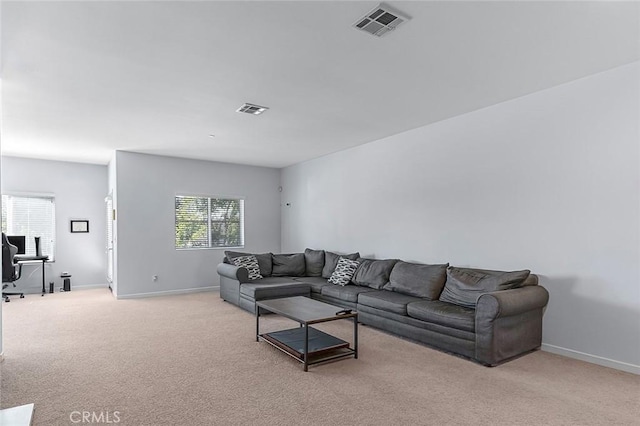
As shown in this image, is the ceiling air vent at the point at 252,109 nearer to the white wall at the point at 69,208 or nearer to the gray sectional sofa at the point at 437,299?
the gray sectional sofa at the point at 437,299

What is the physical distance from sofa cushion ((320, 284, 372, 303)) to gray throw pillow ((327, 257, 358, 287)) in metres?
0.15

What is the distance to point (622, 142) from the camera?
11.2 ft

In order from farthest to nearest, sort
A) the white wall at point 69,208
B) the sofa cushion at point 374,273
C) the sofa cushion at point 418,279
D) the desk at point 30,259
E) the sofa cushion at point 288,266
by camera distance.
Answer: the white wall at point 69,208 → the desk at point 30,259 → the sofa cushion at point 288,266 → the sofa cushion at point 374,273 → the sofa cushion at point 418,279

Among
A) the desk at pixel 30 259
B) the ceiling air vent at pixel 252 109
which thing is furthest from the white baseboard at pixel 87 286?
the ceiling air vent at pixel 252 109

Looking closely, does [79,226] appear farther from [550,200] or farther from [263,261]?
[550,200]

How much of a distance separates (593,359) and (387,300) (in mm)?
2032

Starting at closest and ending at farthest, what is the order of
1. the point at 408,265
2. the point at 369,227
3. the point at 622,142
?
the point at 622,142, the point at 408,265, the point at 369,227

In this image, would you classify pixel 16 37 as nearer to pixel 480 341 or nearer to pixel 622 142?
pixel 480 341

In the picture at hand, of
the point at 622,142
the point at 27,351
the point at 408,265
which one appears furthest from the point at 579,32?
the point at 27,351

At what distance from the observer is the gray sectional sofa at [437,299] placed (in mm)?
3490

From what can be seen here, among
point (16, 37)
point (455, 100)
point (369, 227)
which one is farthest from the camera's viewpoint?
point (369, 227)

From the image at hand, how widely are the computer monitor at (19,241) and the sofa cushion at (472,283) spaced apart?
25.1ft

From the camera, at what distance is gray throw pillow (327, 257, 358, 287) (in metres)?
5.79

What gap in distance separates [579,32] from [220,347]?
424 centimetres
